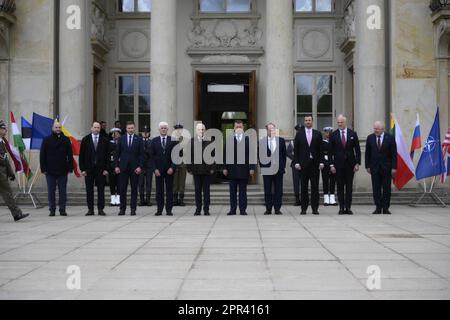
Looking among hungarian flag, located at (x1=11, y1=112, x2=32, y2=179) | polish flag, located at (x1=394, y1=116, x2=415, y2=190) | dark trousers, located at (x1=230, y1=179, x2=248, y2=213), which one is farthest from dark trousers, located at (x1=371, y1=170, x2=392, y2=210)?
hungarian flag, located at (x1=11, y1=112, x2=32, y2=179)

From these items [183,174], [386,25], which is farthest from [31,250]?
[386,25]

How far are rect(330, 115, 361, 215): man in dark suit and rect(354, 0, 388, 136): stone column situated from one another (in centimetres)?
427

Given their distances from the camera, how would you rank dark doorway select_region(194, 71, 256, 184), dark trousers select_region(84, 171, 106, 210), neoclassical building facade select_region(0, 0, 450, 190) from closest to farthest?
1. dark trousers select_region(84, 171, 106, 210)
2. neoclassical building facade select_region(0, 0, 450, 190)
3. dark doorway select_region(194, 71, 256, 184)

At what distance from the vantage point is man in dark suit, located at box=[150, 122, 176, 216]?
15.4 m

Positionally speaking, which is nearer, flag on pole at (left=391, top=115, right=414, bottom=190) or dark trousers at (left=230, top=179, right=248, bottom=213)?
dark trousers at (left=230, top=179, right=248, bottom=213)

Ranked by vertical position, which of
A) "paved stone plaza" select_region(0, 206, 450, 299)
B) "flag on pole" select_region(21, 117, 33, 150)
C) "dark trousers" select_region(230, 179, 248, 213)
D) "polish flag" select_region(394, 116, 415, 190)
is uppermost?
"flag on pole" select_region(21, 117, 33, 150)

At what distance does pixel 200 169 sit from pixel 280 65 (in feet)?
18.3

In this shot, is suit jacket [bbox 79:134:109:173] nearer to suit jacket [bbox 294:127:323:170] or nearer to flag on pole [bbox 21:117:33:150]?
flag on pole [bbox 21:117:33:150]

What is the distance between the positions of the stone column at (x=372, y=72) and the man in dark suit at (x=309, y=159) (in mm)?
4537

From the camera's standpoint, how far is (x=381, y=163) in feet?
50.8

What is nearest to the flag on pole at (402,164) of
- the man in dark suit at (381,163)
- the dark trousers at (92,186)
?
the man in dark suit at (381,163)

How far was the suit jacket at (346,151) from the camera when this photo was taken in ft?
50.9

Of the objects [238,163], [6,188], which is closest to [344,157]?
[238,163]

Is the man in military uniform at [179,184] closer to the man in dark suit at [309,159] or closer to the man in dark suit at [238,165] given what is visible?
the man in dark suit at [238,165]
